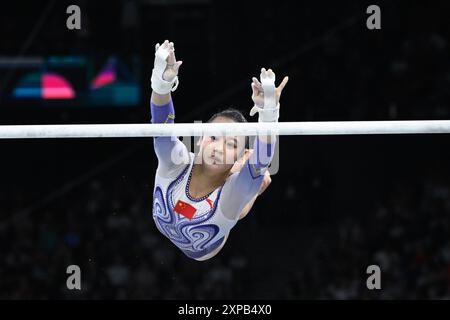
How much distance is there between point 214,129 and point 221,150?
41 centimetres

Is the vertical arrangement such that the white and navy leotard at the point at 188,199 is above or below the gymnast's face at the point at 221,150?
below

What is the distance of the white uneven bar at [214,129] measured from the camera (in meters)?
4.38

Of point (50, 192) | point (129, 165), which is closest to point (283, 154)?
point (129, 165)

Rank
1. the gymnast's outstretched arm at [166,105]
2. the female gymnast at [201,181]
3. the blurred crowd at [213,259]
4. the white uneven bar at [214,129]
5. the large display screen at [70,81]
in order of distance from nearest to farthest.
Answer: the white uneven bar at [214,129]
the gymnast's outstretched arm at [166,105]
the female gymnast at [201,181]
the blurred crowd at [213,259]
the large display screen at [70,81]

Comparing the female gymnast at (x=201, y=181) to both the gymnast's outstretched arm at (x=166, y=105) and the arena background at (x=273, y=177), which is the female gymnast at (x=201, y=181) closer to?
the gymnast's outstretched arm at (x=166, y=105)

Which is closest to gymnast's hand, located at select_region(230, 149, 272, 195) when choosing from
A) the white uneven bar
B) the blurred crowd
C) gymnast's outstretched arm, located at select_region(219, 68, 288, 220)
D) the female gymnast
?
the female gymnast

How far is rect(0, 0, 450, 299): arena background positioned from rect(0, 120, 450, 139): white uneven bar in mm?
4897

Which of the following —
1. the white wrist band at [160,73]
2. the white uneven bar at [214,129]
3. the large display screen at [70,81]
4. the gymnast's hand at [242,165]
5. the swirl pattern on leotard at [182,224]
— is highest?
the large display screen at [70,81]

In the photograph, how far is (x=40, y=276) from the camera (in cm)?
944

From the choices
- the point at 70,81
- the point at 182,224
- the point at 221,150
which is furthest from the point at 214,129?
the point at 70,81

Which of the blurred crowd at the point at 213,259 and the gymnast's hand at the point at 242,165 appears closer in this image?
the gymnast's hand at the point at 242,165

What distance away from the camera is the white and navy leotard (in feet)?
15.4

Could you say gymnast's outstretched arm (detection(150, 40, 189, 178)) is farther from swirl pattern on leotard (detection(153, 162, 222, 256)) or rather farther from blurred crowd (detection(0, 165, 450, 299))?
blurred crowd (detection(0, 165, 450, 299))

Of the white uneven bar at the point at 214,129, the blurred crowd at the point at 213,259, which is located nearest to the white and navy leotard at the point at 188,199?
the white uneven bar at the point at 214,129
